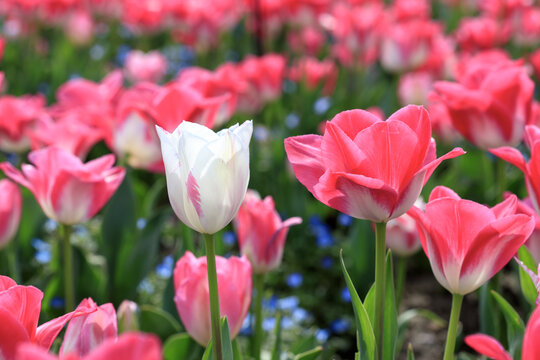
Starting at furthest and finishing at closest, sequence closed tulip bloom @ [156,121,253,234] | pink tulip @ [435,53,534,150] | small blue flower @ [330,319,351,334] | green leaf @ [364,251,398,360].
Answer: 1. small blue flower @ [330,319,351,334]
2. pink tulip @ [435,53,534,150]
3. green leaf @ [364,251,398,360]
4. closed tulip bloom @ [156,121,253,234]

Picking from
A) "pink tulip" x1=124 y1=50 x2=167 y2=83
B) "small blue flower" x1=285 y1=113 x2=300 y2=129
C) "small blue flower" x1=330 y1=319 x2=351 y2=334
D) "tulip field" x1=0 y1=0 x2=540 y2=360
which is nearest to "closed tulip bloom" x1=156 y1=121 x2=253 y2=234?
"tulip field" x1=0 y1=0 x2=540 y2=360

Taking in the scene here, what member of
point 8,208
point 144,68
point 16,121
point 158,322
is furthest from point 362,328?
point 144,68

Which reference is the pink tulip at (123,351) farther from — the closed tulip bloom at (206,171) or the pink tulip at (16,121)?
the pink tulip at (16,121)

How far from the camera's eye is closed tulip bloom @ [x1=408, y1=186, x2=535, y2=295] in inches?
33.2

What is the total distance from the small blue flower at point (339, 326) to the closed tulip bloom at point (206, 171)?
120 cm

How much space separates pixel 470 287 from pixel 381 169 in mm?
194

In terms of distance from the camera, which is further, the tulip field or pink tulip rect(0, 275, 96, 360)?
the tulip field

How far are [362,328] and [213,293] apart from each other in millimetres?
211

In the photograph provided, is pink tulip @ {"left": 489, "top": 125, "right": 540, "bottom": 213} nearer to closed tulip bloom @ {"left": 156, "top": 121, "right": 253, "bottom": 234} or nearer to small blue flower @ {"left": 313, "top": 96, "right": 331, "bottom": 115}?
closed tulip bloom @ {"left": 156, "top": 121, "right": 253, "bottom": 234}

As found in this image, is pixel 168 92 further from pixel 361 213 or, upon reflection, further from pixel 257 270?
pixel 361 213

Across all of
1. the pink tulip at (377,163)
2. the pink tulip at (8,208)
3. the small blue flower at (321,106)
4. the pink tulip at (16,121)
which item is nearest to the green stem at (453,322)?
the pink tulip at (377,163)

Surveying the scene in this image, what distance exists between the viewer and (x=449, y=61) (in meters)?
3.08

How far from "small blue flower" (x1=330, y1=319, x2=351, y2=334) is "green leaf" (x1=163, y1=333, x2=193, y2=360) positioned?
2.46 ft

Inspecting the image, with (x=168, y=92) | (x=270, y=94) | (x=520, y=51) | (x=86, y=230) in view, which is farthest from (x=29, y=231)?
(x=520, y=51)
